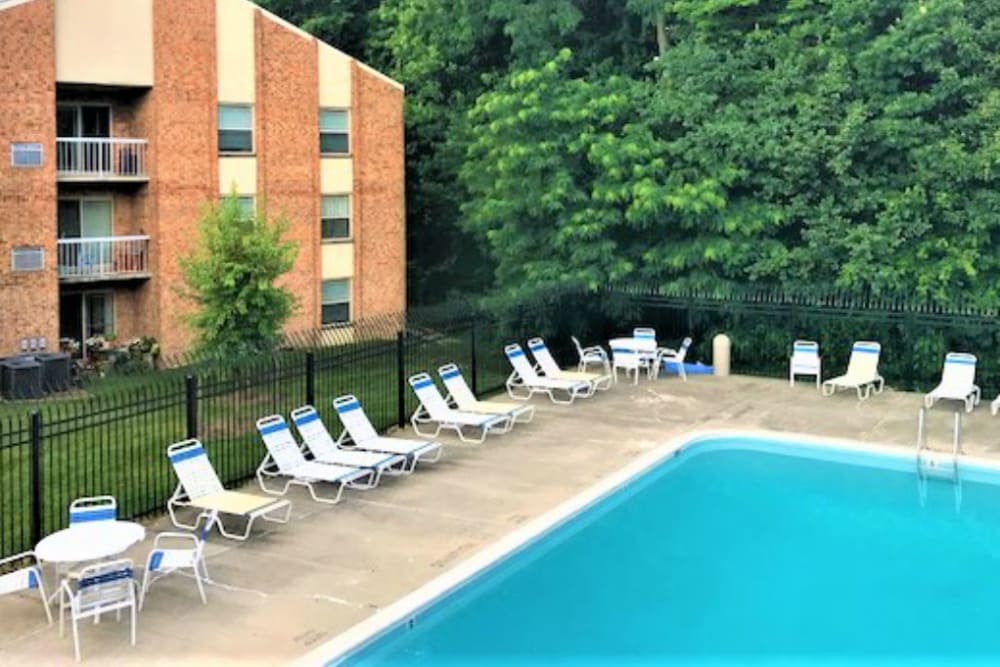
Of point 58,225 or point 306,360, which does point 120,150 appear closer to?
point 58,225

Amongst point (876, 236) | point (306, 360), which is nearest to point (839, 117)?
point (876, 236)

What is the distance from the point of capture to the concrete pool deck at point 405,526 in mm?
9266

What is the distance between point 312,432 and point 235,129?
1658 cm

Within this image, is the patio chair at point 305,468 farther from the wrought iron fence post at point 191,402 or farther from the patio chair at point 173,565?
the patio chair at point 173,565

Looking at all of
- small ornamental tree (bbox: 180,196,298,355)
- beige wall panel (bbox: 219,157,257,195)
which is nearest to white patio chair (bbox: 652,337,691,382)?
small ornamental tree (bbox: 180,196,298,355)

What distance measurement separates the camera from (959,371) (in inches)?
791

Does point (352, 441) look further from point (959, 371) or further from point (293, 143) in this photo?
point (293, 143)

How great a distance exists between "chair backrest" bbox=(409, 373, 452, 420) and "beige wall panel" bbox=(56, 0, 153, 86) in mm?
13757

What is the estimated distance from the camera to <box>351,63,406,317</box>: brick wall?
1245 inches

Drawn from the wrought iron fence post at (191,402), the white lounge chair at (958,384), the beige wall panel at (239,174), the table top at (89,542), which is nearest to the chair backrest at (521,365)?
the white lounge chair at (958,384)

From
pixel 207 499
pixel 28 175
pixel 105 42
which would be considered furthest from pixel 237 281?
pixel 207 499

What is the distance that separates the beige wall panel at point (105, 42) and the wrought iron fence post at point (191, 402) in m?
15.1

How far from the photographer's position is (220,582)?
1062 centimetres

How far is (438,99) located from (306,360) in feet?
67.5
